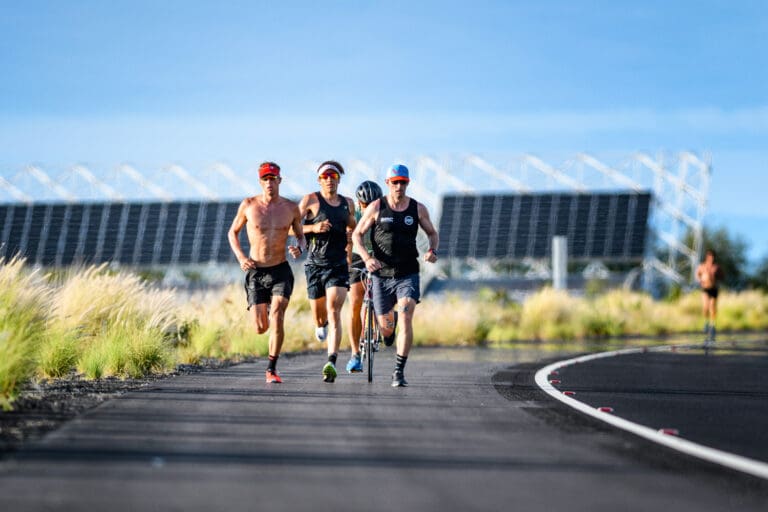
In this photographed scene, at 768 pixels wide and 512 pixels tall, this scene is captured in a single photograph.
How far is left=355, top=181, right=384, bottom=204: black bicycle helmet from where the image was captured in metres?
12.8

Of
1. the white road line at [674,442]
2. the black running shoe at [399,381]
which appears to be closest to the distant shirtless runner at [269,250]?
the black running shoe at [399,381]

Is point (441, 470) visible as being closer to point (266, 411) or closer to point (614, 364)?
point (266, 411)

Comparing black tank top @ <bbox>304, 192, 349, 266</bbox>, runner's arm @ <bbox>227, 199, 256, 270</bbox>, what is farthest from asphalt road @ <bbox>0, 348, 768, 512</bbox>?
black tank top @ <bbox>304, 192, 349, 266</bbox>

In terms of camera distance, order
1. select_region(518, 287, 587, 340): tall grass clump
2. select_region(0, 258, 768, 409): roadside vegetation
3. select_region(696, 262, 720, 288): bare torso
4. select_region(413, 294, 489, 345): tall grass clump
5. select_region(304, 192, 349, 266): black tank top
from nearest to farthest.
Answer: select_region(0, 258, 768, 409): roadside vegetation → select_region(304, 192, 349, 266): black tank top → select_region(413, 294, 489, 345): tall grass clump → select_region(696, 262, 720, 288): bare torso → select_region(518, 287, 587, 340): tall grass clump

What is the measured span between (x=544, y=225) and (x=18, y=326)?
5009 centimetres

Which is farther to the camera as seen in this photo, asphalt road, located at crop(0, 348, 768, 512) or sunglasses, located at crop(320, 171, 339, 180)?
sunglasses, located at crop(320, 171, 339, 180)

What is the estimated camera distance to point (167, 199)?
66188 millimetres

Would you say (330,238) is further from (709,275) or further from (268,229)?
(709,275)

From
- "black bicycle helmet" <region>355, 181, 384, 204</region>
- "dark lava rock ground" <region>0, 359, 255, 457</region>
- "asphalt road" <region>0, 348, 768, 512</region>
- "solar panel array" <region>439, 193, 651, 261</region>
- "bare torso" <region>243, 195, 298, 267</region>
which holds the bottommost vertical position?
"dark lava rock ground" <region>0, 359, 255, 457</region>

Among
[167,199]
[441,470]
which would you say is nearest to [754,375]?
[441,470]

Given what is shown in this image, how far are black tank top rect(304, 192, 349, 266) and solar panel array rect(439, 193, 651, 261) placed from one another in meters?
44.2

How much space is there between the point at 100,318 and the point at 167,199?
5215 cm

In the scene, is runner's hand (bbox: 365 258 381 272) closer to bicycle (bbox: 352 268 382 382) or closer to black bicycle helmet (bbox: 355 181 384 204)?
bicycle (bbox: 352 268 382 382)

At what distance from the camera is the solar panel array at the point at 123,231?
6047cm
